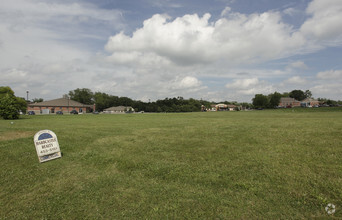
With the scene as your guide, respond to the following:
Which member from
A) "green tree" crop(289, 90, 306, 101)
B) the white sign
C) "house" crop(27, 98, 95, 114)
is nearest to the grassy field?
the white sign

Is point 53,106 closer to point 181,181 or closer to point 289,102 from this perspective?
point 181,181

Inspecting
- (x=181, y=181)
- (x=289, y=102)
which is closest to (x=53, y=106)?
(x=181, y=181)

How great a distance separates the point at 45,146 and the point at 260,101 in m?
118

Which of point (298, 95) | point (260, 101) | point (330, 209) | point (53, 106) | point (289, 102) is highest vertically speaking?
point (298, 95)

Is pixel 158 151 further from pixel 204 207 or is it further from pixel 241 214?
pixel 241 214

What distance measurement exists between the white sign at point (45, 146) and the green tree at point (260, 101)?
386ft

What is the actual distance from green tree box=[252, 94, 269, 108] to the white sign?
11754cm

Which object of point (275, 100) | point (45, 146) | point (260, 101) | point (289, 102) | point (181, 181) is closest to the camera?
point (181, 181)

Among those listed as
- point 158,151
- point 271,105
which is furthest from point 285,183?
point 271,105

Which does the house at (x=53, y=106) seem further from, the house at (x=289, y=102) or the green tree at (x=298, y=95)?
the green tree at (x=298, y=95)

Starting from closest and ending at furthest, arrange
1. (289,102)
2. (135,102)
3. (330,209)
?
(330,209)
(289,102)
(135,102)

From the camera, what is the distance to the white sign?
25.2ft

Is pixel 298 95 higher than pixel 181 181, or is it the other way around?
pixel 298 95

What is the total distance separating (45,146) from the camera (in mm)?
7914
